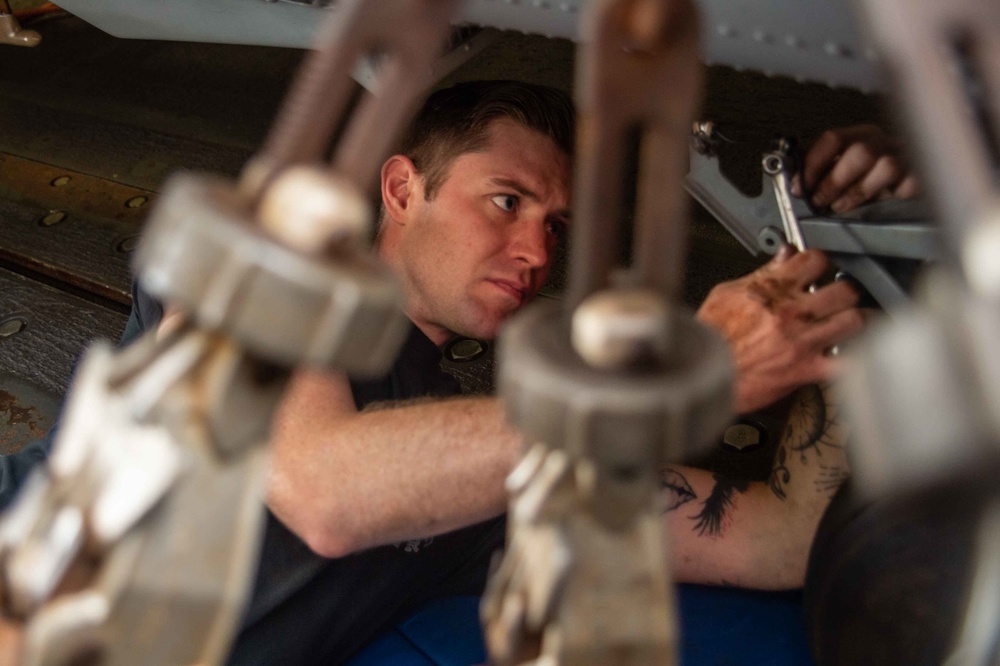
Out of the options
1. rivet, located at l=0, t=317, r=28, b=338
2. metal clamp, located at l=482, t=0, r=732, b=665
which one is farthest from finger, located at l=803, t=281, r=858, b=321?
rivet, located at l=0, t=317, r=28, b=338

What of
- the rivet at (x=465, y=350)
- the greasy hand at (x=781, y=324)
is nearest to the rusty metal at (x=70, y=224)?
the rivet at (x=465, y=350)

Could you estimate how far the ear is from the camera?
60.9 inches

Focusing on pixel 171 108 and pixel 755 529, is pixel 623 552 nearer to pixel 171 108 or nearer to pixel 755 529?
pixel 755 529

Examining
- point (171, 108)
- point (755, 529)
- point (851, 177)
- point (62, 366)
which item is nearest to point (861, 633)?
point (755, 529)

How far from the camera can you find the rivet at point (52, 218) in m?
2.44

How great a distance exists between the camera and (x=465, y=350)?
194 centimetres

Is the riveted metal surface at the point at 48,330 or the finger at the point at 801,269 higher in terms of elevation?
the finger at the point at 801,269

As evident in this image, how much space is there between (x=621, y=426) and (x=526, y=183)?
3.94 ft

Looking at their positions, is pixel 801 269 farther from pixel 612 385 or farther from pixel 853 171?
pixel 612 385

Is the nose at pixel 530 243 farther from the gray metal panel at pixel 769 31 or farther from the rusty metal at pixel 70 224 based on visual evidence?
the rusty metal at pixel 70 224

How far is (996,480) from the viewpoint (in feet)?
0.76

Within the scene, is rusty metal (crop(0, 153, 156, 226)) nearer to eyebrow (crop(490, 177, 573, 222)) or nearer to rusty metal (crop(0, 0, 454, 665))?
eyebrow (crop(490, 177, 573, 222))

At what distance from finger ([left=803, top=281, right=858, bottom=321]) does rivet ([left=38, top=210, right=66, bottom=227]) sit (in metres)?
2.02

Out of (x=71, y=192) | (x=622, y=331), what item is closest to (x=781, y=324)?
(x=622, y=331)
